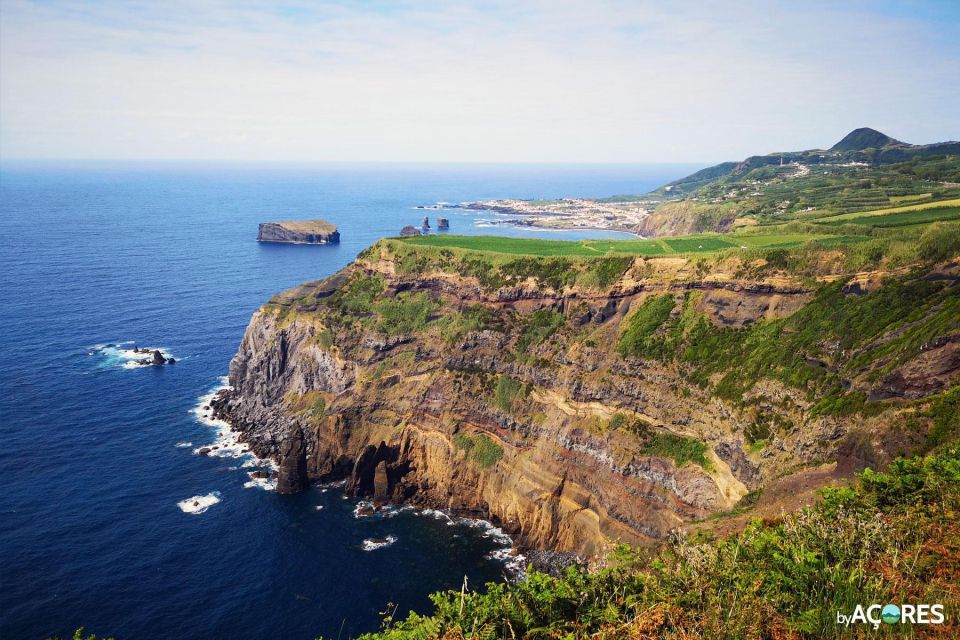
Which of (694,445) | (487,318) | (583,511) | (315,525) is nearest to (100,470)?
(315,525)

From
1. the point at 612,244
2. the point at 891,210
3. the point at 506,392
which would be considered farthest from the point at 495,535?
the point at 891,210

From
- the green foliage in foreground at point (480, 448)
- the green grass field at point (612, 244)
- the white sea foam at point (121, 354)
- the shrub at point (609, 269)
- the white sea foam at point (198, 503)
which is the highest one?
the green grass field at point (612, 244)

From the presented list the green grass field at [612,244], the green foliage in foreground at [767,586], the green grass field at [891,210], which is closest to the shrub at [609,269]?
the green grass field at [612,244]

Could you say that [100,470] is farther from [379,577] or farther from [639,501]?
[639,501]

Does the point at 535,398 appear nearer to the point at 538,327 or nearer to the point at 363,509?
the point at 538,327

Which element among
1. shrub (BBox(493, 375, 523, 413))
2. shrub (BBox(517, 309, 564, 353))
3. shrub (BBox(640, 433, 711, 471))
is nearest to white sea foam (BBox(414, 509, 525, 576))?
shrub (BBox(493, 375, 523, 413))

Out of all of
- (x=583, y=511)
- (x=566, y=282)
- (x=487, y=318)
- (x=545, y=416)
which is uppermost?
(x=566, y=282)

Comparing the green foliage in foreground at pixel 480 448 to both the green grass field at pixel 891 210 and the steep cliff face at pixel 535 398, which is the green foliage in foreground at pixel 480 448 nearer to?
the steep cliff face at pixel 535 398
